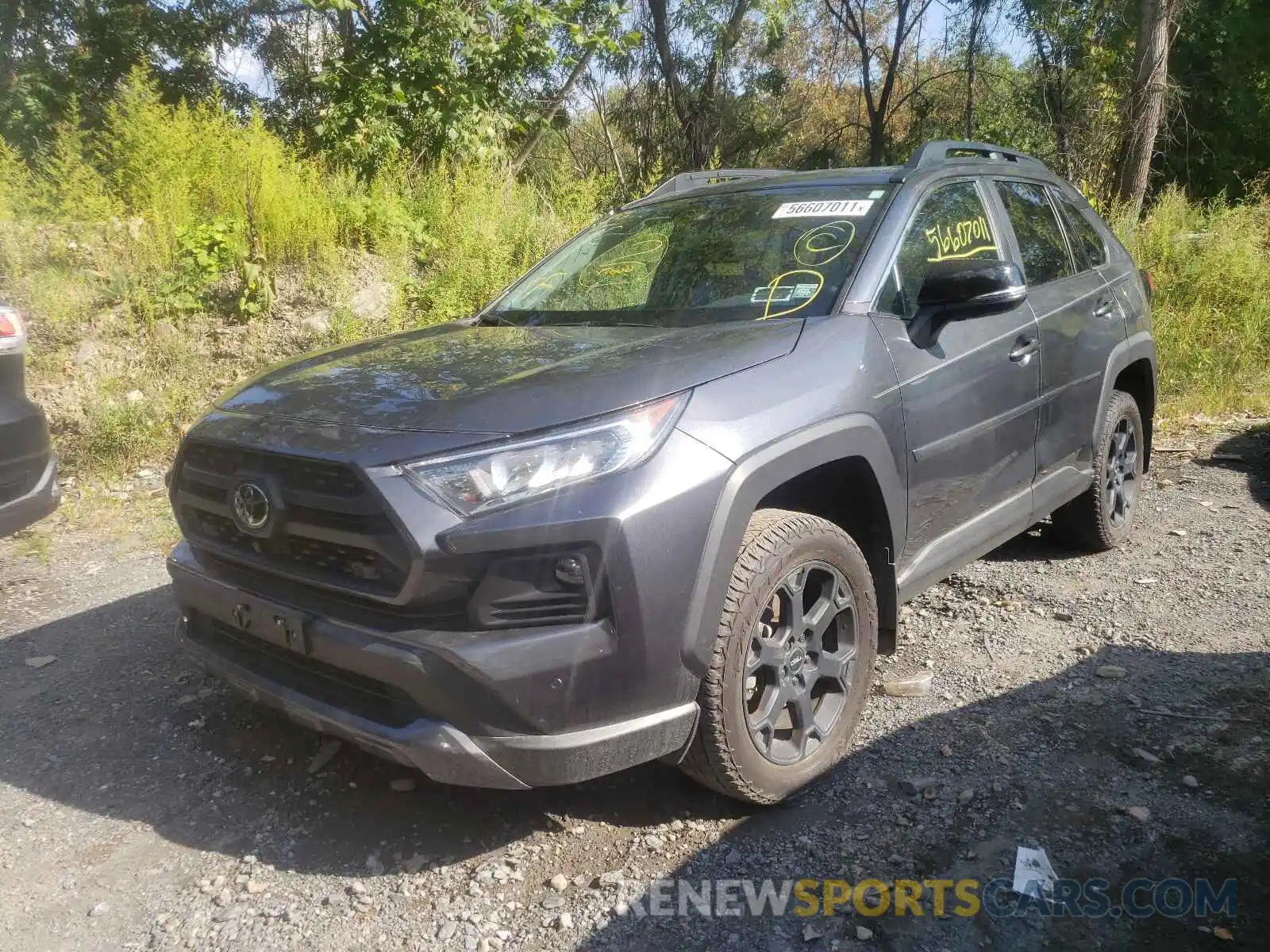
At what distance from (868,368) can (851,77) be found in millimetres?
17597

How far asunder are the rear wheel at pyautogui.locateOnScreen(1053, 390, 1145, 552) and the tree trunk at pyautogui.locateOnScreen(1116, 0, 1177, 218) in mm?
7586

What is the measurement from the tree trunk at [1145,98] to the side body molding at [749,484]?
10.1 m

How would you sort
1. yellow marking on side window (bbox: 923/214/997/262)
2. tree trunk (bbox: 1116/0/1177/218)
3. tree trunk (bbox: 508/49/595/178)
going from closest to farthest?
yellow marking on side window (bbox: 923/214/997/262), tree trunk (bbox: 508/49/595/178), tree trunk (bbox: 1116/0/1177/218)

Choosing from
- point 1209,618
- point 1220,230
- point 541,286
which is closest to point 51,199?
point 541,286

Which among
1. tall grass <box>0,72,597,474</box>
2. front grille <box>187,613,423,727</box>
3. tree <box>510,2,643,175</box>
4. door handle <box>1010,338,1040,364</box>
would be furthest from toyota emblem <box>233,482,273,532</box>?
tree <box>510,2,643,175</box>

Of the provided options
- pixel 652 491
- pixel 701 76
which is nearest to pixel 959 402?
pixel 652 491

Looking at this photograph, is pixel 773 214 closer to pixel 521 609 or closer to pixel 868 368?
pixel 868 368

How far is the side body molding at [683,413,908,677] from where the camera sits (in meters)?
2.22

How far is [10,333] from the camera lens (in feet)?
12.5

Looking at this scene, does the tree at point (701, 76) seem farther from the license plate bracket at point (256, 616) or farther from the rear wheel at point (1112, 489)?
the license plate bracket at point (256, 616)

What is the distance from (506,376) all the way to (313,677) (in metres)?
0.93

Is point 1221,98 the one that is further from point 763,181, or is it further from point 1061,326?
point 763,181

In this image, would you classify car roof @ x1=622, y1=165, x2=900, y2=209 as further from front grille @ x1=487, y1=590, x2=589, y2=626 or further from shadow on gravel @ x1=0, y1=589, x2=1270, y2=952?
front grille @ x1=487, y1=590, x2=589, y2=626

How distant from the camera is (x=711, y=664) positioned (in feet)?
7.49
